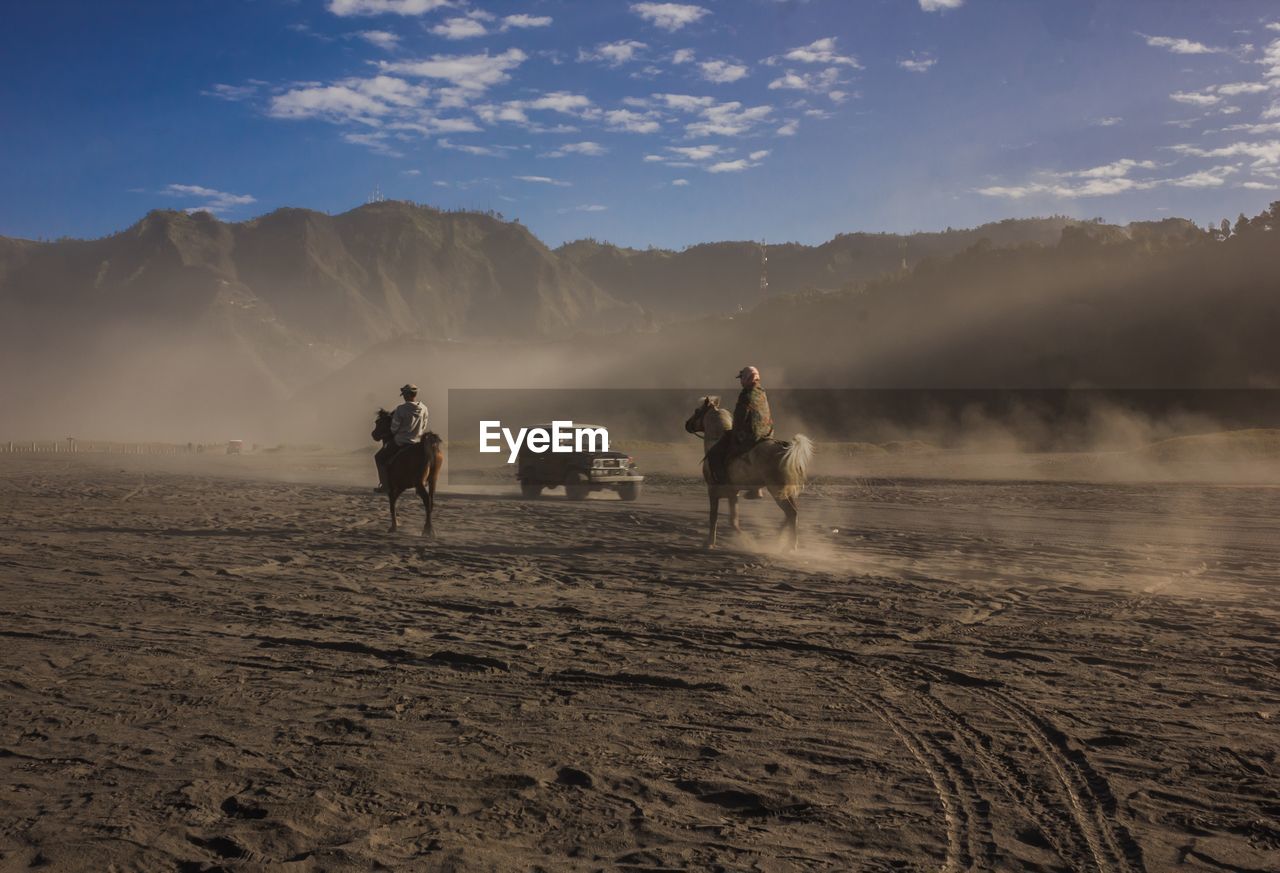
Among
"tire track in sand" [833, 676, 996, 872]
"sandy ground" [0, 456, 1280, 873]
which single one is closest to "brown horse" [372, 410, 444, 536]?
"sandy ground" [0, 456, 1280, 873]

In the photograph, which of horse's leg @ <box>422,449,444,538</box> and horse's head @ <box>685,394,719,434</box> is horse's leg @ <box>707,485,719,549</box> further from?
horse's leg @ <box>422,449,444,538</box>

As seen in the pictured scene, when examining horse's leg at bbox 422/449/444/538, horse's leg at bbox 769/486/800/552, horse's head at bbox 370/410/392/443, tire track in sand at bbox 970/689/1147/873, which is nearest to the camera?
tire track in sand at bbox 970/689/1147/873

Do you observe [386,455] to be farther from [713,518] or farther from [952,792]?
[952,792]

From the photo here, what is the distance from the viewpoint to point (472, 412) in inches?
3127

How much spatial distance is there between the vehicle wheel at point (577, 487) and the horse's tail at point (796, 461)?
9945 millimetres

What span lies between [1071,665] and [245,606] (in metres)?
7.51

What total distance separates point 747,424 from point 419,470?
Result: 5629 mm

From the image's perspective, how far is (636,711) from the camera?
20.0ft

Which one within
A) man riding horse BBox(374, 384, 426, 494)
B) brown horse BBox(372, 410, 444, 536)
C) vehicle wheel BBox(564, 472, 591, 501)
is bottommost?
vehicle wheel BBox(564, 472, 591, 501)

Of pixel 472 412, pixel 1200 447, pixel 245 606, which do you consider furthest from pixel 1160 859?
pixel 472 412

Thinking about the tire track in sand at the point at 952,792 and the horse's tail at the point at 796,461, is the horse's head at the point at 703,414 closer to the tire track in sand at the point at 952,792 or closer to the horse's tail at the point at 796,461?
the horse's tail at the point at 796,461

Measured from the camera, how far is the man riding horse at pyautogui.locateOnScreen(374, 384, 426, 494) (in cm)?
1605

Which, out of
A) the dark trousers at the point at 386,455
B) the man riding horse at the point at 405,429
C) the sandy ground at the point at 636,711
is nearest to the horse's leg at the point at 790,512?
the sandy ground at the point at 636,711

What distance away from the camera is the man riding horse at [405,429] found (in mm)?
16047
